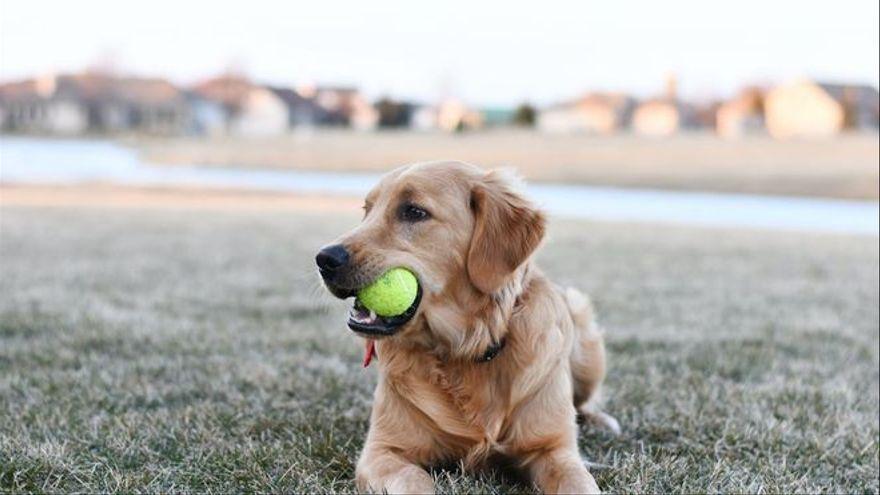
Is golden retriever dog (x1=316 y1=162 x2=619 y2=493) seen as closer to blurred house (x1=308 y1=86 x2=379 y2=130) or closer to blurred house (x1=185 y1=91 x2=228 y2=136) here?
blurred house (x1=308 y1=86 x2=379 y2=130)

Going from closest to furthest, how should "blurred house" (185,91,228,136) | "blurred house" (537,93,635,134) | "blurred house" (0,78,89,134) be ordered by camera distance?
1. "blurred house" (0,78,89,134)
2. "blurred house" (537,93,635,134)
3. "blurred house" (185,91,228,136)

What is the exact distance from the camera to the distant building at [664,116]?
194 ft

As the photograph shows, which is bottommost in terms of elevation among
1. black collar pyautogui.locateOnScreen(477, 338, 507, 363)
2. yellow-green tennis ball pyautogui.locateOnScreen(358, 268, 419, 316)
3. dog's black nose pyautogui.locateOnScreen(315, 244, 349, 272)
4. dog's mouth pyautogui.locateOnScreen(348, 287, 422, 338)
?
black collar pyautogui.locateOnScreen(477, 338, 507, 363)

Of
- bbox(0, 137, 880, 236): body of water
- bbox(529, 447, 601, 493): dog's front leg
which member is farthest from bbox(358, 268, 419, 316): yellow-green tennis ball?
bbox(0, 137, 880, 236): body of water

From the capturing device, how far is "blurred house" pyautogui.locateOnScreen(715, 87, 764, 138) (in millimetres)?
Answer: 53306

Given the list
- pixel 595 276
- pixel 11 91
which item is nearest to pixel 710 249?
pixel 595 276

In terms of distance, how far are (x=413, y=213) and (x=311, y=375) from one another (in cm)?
184

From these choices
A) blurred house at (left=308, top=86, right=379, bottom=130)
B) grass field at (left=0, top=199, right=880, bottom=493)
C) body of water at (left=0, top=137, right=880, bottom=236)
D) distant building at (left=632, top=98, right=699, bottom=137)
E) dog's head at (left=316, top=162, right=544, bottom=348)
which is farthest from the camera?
blurred house at (left=308, top=86, right=379, bottom=130)

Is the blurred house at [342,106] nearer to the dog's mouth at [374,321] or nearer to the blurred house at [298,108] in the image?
the blurred house at [298,108]

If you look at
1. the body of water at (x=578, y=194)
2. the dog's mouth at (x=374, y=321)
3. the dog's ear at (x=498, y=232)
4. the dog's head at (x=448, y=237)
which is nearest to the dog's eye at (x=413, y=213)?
the dog's head at (x=448, y=237)

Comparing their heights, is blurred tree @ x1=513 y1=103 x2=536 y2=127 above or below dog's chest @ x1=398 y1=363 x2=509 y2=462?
above

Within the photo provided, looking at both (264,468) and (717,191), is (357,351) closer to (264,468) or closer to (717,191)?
(264,468)

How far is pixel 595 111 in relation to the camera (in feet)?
258

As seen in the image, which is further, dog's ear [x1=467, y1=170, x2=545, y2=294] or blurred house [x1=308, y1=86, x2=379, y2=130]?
blurred house [x1=308, y1=86, x2=379, y2=130]
